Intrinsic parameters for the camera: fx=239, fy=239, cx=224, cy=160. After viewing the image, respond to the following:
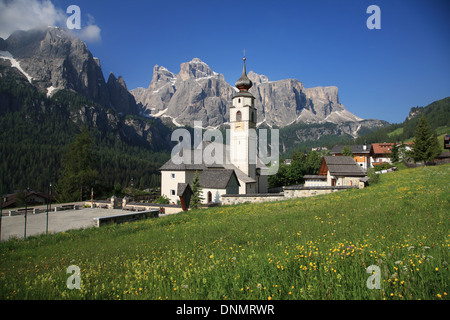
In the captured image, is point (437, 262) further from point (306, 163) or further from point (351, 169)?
point (306, 163)

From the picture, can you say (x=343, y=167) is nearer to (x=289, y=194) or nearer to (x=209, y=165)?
(x=289, y=194)

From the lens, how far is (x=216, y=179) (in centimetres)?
3322

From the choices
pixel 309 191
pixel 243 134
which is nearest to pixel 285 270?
pixel 309 191

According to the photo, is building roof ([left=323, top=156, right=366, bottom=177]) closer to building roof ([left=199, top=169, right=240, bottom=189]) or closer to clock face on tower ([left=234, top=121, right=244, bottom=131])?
building roof ([left=199, top=169, right=240, bottom=189])

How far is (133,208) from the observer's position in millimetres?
29875

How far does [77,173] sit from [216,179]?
2606cm

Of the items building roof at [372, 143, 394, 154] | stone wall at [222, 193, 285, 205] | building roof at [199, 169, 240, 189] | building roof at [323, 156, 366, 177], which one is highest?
building roof at [372, 143, 394, 154]

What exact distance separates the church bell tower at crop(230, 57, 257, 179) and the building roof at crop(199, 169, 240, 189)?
8009 mm

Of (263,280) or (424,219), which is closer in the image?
(263,280)

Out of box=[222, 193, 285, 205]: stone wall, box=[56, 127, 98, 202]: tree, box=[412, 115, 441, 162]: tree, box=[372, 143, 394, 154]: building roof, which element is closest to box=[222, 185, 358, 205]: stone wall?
box=[222, 193, 285, 205]: stone wall

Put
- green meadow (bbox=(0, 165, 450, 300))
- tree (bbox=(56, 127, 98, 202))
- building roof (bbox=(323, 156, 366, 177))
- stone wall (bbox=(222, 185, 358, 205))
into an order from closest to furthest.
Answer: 1. green meadow (bbox=(0, 165, 450, 300))
2. stone wall (bbox=(222, 185, 358, 205))
3. building roof (bbox=(323, 156, 366, 177))
4. tree (bbox=(56, 127, 98, 202))

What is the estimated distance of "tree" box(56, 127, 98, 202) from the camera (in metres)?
39.9
